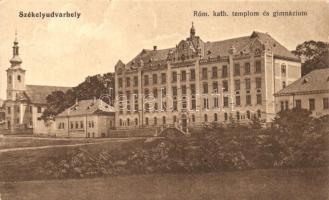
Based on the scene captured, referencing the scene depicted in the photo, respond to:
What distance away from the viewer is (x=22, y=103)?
19.1 ft

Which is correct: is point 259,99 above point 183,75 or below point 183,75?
below

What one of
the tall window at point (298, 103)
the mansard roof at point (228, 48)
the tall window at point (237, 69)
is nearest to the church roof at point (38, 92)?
the mansard roof at point (228, 48)

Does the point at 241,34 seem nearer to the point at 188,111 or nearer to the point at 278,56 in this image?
the point at 278,56

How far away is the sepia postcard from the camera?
5.39 metres

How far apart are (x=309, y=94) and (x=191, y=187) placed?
5.15 ft

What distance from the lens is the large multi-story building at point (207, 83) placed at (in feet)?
18.8

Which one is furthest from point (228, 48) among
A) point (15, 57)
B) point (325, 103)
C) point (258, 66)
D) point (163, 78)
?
point (15, 57)

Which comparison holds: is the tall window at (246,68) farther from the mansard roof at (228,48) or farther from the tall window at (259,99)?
the tall window at (259,99)

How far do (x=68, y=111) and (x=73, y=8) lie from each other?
45.1 inches

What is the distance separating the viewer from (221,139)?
18.3 feet

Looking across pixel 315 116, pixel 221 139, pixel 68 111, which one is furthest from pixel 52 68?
pixel 315 116

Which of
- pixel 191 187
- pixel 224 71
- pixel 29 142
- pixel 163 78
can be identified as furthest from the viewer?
pixel 163 78

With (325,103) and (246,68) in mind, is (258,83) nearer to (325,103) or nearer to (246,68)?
(246,68)

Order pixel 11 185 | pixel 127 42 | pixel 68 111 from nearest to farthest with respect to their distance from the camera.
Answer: pixel 11 185, pixel 127 42, pixel 68 111
